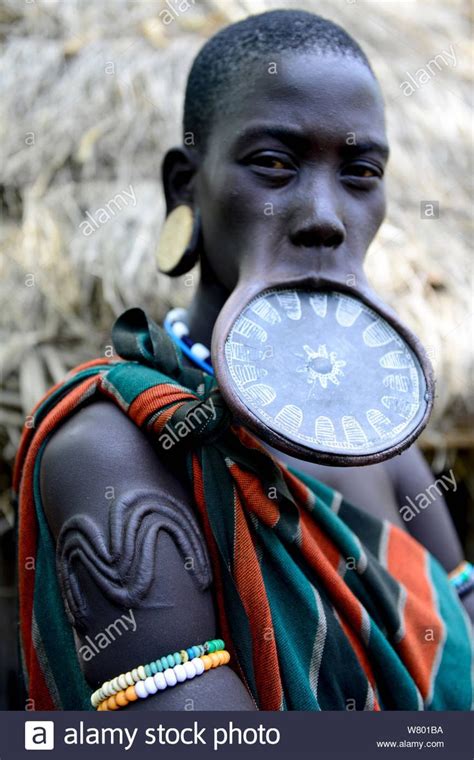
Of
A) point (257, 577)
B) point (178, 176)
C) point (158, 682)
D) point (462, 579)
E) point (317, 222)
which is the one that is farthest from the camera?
point (462, 579)

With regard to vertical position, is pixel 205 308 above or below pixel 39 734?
above

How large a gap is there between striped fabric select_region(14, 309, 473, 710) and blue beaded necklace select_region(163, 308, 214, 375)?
157mm

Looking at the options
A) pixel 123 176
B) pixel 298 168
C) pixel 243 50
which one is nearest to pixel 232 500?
pixel 298 168

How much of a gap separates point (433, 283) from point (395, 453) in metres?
1.85

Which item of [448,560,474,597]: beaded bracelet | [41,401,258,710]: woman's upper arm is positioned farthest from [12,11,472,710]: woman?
[448,560,474,597]: beaded bracelet

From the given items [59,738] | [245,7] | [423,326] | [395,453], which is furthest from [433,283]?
[59,738]

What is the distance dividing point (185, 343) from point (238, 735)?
2.57 feet

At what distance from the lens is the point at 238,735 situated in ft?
4.44

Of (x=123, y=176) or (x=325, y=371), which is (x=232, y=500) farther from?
(x=123, y=176)

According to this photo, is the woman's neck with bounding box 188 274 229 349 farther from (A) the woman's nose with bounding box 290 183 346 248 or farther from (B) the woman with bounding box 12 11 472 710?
(A) the woman's nose with bounding box 290 183 346 248

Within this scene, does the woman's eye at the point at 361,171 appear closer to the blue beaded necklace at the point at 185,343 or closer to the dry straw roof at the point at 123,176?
the blue beaded necklace at the point at 185,343

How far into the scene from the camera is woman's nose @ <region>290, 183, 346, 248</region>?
152 cm

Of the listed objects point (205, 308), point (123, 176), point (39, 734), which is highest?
point (205, 308)

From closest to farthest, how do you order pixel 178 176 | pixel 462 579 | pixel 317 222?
pixel 317 222 < pixel 178 176 < pixel 462 579
